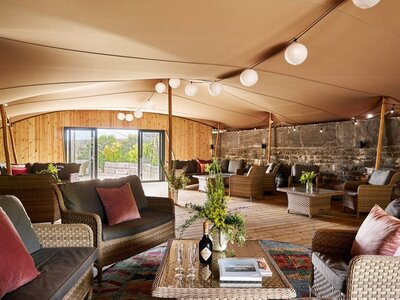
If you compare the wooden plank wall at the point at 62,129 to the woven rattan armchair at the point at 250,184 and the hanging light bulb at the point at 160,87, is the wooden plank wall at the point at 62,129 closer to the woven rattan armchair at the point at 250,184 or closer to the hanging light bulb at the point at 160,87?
the woven rattan armchair at the point at 250,184

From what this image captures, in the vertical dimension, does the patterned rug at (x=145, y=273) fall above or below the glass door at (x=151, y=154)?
below

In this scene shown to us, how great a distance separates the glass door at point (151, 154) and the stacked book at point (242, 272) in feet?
32.9

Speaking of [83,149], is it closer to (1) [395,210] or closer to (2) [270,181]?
(2) [270,181]

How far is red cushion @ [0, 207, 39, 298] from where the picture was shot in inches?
68.2

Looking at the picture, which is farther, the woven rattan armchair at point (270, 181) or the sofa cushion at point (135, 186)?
the woven rattan armchair at point (270, 181)

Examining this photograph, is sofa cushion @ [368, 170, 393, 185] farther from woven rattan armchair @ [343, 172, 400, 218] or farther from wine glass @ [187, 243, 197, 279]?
wine glass @ [187, 243, 197, 279]

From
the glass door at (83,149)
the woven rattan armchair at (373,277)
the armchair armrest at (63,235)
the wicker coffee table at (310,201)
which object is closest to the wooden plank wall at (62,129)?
the glass door at (83,149)

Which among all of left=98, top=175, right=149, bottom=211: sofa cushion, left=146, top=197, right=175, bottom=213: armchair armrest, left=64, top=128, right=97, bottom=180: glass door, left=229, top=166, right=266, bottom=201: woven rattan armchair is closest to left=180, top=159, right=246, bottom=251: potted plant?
left=146, top=197, right=175, bottom=213: armchair armrest

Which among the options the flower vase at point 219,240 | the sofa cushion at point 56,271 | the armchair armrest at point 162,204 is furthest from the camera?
the armchair armrest at point 162,204

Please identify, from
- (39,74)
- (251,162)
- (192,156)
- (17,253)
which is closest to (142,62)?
(39,74)

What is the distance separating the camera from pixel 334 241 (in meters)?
2.55

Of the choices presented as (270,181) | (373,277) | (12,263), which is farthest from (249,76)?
(270,181)

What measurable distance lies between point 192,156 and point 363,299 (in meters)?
11.1

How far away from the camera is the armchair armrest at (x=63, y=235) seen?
99.4 inches
